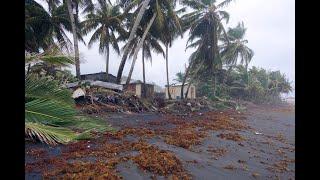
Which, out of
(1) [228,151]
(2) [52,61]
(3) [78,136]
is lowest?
(1) [228,151]

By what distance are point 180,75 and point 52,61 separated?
49.1 m

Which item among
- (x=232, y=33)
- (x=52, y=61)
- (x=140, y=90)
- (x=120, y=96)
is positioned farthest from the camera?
(x=232, y=33)

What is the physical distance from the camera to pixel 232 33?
44.6 m

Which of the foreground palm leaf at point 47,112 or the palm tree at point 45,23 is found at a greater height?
the palm tree at point 45,23

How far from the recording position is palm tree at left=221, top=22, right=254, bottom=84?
41531 mm

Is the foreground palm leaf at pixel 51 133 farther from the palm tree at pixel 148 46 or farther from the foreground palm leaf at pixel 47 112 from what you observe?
the palm tree at pixel 148 46

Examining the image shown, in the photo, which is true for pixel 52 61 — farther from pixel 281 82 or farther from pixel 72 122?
pixel 281 82

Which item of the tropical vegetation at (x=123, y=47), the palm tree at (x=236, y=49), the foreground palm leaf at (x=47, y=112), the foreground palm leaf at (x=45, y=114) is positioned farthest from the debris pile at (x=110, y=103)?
the palm tree at (x=236, y=49)

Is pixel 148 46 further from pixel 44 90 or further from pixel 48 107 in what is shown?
pixel 48 107

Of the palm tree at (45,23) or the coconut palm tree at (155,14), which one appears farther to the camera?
the coconut palm tree at (155,14)

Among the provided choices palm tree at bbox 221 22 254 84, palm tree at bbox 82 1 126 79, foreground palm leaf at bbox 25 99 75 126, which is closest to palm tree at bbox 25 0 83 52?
palm tree at bbox 82 1 126 79

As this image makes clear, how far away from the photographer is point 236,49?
1666 inches

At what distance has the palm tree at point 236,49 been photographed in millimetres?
41531
